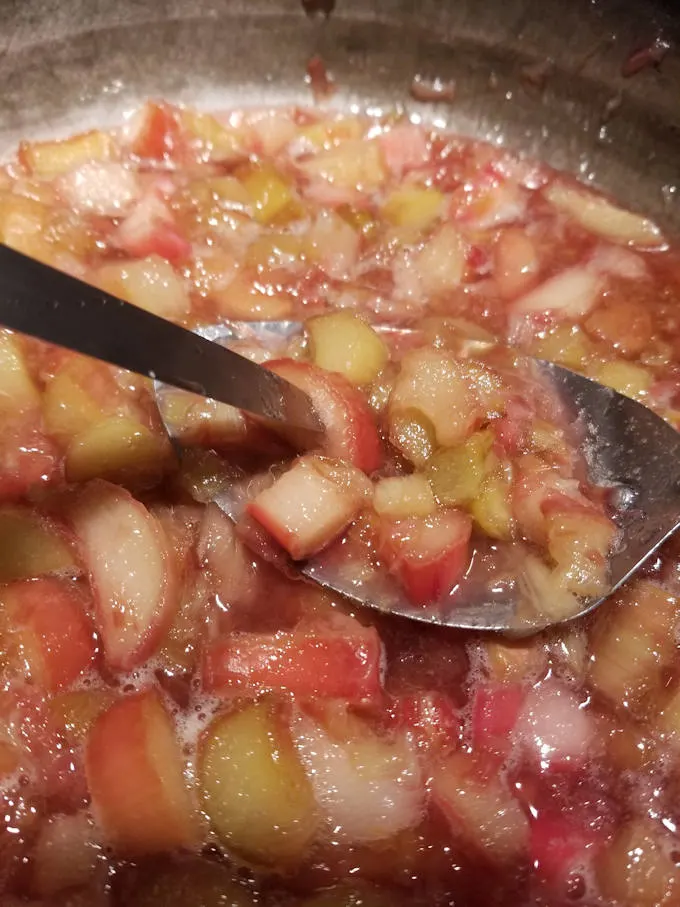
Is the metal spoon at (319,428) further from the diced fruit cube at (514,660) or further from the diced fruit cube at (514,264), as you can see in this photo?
the diced fruit cube at (514,264)

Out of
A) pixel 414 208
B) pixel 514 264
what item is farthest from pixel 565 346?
pixel 414 208

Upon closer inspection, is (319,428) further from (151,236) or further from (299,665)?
(151,236)

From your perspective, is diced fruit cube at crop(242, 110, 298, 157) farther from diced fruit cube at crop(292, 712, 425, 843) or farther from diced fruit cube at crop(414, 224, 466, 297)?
diced fruit cube at crop(292, 712, 425, 843)

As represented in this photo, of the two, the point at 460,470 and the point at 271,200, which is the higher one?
the point at 271,200

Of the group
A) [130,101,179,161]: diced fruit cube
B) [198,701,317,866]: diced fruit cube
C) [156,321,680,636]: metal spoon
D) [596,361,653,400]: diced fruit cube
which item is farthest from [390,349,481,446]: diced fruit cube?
[130,101,179,161]: diced fruit cube

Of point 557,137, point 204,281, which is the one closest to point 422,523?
point 204,281

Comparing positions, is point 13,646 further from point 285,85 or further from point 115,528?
point 285,85

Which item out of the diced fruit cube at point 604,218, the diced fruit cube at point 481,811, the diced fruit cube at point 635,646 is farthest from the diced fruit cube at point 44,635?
the diced fruit cube at point 604,218
